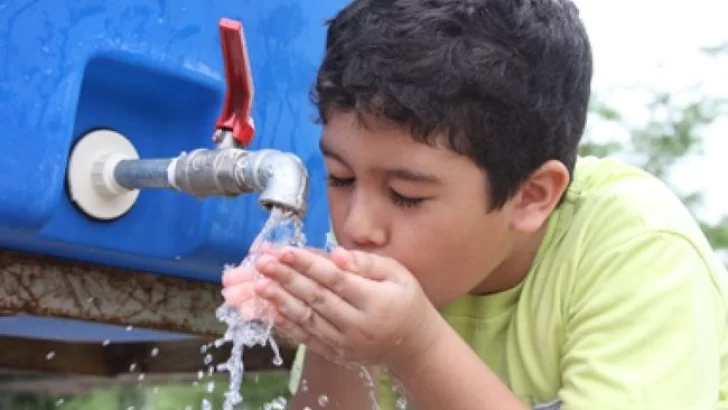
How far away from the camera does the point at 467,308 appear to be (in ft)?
5.40

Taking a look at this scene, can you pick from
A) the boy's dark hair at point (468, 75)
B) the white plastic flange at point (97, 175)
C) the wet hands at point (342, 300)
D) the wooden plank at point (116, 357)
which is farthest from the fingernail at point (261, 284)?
the wooden plank at point (116, 357)

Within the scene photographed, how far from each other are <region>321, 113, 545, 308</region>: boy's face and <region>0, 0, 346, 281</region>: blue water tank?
28cm

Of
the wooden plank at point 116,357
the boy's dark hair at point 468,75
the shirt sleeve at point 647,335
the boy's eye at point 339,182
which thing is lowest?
the wooden plank at point 116,357

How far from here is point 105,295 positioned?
1611mm

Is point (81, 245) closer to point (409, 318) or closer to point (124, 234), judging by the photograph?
point (124, 234)

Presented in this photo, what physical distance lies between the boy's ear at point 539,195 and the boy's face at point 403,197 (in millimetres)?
87

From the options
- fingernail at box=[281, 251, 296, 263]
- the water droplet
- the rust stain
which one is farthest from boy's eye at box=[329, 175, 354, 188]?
the water droplet

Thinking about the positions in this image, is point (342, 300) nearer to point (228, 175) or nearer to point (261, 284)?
point (261, 284)

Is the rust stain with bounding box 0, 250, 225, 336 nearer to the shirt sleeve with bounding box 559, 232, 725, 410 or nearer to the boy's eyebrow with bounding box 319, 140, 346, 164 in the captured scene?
the boy's eyebrow with bounding box 319, 140, 346, 164

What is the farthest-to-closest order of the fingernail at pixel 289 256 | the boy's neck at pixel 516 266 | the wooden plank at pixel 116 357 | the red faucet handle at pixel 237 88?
1. the wooden plank at pixel 116 357
2. the boy's neck at pixel 516 266
3. the red faucet handle at pixel 237 88
4. the fingernail at pixel 289 256

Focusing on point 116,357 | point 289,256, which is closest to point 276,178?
point 289,256

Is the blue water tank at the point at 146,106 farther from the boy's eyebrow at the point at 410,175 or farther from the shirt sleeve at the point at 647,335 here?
the shirt sleeve at the point at 647,335

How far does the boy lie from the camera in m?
1.30

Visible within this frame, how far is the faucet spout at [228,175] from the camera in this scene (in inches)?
50.2
